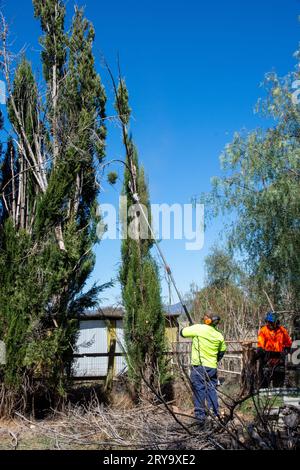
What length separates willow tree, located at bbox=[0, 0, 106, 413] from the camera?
957 cm

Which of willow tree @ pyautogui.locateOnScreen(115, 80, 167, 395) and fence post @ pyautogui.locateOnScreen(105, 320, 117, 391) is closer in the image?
willow tree @ pyautogui.locateOnScreen(115, 80, 167, 395)

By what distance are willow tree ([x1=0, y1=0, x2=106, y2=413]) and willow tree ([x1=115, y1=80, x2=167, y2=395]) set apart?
806 millimetres

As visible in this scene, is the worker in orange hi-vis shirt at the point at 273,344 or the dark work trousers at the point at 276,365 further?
the worker in orange hi-vis shirt at the point at 273,344

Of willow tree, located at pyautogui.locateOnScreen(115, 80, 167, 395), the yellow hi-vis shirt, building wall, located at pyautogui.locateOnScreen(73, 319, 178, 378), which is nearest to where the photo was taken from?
the yellow hi-vis shirt

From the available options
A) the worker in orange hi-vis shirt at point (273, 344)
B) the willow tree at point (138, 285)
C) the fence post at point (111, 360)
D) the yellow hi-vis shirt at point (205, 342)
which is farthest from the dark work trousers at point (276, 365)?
the fence post at point (111, 360)

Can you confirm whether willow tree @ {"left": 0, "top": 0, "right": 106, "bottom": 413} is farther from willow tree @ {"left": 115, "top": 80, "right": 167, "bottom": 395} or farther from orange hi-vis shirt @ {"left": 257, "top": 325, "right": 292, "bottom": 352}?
orange hi-vis shirt @ {"left": 257, "top": 325, "right": 292, "bottom": 352}

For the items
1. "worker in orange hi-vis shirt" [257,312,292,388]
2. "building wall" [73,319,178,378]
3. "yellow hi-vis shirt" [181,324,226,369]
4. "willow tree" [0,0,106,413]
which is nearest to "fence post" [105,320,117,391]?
"building wall" [73,319,178,378]

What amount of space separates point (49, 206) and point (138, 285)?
2.79 metres

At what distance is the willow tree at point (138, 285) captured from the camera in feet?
36.5

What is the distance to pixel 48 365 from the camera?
381 inches

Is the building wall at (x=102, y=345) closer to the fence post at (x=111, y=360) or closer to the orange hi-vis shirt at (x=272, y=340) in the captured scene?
the fence post at (x=111, y=360)

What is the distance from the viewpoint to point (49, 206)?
10.1m

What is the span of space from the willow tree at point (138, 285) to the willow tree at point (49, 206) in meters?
0.81

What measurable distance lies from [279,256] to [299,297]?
3.29ft
